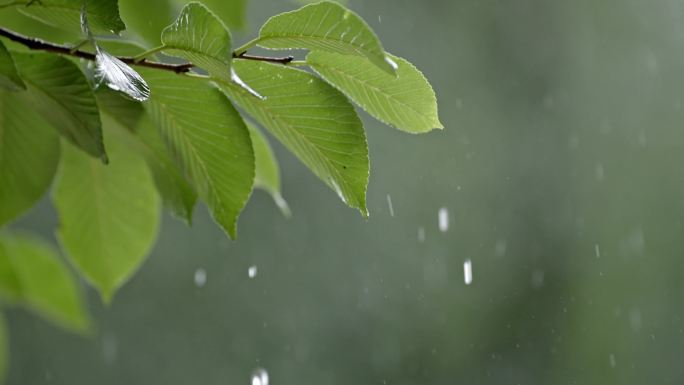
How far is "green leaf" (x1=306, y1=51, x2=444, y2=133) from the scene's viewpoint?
1.54ft

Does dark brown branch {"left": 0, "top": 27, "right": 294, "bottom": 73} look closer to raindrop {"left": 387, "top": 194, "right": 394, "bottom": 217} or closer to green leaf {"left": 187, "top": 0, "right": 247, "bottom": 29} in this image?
green leaf {"left": 187, "top": 0, "right": 247, "bottom": 29}

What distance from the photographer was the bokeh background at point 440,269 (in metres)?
4.57

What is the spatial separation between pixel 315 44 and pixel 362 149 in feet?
0.20

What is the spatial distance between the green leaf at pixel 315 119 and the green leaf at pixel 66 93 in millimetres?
65

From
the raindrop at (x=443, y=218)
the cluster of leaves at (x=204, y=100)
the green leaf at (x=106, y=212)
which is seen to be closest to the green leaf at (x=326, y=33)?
the cluster of leaves at (x=204, y=100)

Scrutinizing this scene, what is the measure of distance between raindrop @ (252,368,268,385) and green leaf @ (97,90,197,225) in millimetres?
3834

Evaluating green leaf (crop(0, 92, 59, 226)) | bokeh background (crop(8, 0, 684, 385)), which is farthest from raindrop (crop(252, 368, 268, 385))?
green leaf (crop(0, 92, 59, 226))

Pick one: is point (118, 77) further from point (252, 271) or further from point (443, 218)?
point (443, 218)

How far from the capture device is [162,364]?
471 cm

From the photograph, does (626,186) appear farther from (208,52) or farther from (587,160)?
(208,52)

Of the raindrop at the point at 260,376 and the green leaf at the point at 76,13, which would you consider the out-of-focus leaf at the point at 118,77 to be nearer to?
the green leaf at the point at 76,13

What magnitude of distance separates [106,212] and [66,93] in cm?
25

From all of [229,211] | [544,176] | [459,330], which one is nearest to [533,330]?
[459,330]

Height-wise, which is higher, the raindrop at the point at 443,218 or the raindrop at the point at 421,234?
the raindrop at the point at 443,218
